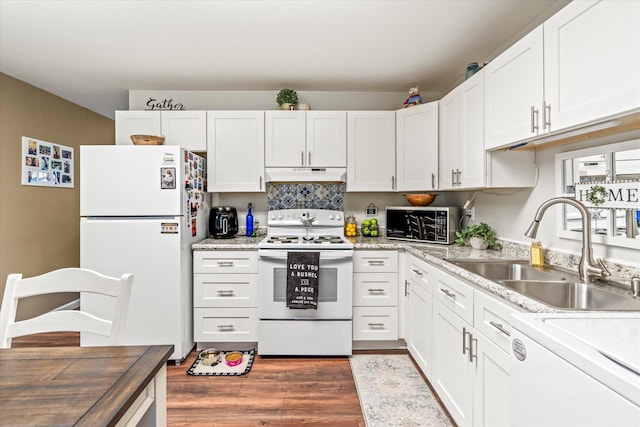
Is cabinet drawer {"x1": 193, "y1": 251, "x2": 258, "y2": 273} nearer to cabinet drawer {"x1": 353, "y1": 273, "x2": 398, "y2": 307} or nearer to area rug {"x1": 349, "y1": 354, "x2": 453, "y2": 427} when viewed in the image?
cabinet drawer {"x1": 353, "y1": 273, "x2": 398, "y2": 307}

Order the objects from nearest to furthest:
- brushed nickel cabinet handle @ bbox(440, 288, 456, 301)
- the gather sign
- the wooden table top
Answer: the wooden table top → the gather sign → brushed nickel cabinet handle @ bbox(440, 288, 456, 301)

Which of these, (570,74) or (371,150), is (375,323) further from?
(570,74)

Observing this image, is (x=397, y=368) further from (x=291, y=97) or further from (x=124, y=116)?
(x=124, y=116)

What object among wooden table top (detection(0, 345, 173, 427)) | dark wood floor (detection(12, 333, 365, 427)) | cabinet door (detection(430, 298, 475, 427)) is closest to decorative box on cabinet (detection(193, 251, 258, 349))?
dark wood floor (detection(12, 333, 365, 427))

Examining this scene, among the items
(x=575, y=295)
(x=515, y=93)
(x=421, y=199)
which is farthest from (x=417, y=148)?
(x=575, y=295)

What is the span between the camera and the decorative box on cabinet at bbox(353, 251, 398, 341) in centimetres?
270

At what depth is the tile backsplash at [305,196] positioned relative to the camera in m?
3.33

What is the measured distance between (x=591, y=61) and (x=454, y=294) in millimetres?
1179

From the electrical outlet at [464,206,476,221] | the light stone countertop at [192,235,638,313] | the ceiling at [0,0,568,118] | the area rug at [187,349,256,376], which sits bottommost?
the area rug at [187,349,256,376]

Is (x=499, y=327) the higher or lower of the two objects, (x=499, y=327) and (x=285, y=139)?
the lower

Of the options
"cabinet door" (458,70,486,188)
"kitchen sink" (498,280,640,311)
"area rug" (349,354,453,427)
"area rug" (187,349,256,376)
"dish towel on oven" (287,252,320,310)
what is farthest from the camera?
"dish towel on oven" (287,252,320,310)

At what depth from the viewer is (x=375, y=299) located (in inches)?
106

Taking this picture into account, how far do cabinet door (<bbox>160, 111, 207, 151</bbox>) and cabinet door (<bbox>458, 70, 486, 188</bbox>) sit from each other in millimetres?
2199

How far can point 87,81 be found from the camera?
10.2 feet
